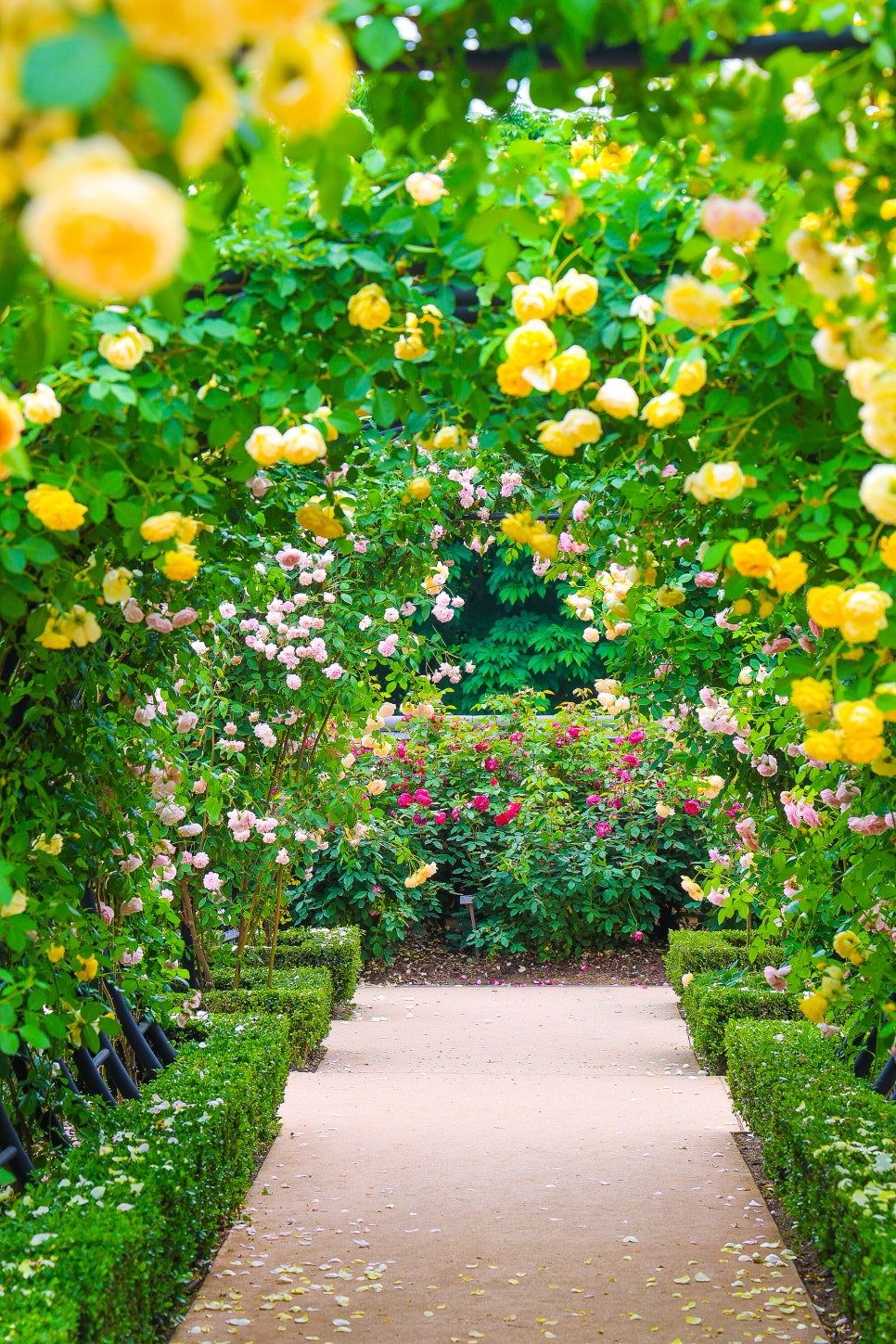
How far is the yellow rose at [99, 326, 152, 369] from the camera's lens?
179 cm

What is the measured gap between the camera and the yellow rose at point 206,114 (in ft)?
2.25

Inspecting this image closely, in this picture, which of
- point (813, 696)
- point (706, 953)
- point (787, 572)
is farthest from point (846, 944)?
point (706, 953)

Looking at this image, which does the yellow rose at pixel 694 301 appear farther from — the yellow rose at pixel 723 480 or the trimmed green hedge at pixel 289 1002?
the trimmed green hedge at pixel 289 1002

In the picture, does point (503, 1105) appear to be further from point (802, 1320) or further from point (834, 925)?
point (802, 1320)

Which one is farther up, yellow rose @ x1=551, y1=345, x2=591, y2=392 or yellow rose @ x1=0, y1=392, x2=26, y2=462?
yellow rose @ x1=551, y1=345, x2=591, y2=392

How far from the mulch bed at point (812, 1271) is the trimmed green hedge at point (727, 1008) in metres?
1.25

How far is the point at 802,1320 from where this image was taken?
2.76m

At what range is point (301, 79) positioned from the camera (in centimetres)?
74

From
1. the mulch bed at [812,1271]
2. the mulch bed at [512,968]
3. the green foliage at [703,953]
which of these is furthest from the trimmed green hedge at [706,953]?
the mulch bed at [812,1271]

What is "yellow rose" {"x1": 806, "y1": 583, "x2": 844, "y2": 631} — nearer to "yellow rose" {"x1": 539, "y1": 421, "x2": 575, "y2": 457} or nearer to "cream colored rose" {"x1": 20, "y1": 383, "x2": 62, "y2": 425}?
"yellow rose" {"x1": 539, "y1": 421, "x2": 575, "y2": 457}

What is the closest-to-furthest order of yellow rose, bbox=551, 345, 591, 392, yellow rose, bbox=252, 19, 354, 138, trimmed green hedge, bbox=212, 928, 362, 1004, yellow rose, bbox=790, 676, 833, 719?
yellow rose, bbox=252, 19, 354, 138
yellow rose, bbox=551, 345, 591, 392
yellow rose, bbox=790, 676, 833, 719
trimmed green hedge, bbox=212, 928, 362, 1004

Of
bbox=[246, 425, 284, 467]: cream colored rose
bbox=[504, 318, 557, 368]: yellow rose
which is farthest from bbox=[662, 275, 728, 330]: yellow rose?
bbox=[246, 425, 284, 467]: cream colored rose

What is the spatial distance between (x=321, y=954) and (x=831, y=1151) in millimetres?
4640

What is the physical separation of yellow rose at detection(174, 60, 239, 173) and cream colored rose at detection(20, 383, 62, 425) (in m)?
1.21
